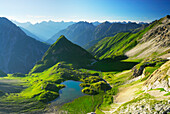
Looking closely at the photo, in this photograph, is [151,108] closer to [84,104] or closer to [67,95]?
[84,104]

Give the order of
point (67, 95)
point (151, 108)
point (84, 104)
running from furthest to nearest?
point (67, 95) → point (84, 104) → point (151, 108)

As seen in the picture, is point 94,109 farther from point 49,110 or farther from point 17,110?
point 17,110

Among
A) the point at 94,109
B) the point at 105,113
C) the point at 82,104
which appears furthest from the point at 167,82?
the point at 82,104

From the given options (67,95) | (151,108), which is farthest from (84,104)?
(151,108)

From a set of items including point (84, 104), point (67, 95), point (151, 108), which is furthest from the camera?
point (67, 95)

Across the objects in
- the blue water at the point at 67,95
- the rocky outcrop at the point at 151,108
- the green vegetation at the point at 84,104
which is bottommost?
the green vegetation at the point at 84,104

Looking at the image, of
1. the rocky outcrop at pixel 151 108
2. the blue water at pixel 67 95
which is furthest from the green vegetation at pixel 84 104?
the rocky outcrop at pixel 151 108

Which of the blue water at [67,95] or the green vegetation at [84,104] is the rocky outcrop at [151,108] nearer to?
the green vegetation at [84,104]

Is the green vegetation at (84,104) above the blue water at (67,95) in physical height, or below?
below

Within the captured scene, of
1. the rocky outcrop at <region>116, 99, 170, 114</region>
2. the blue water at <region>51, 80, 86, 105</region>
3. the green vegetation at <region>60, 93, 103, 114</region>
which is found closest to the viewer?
the rocky outcrop at <region>116, 99, 170, 114</region>

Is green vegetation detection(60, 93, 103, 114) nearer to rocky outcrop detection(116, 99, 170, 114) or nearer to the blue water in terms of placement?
the blue water

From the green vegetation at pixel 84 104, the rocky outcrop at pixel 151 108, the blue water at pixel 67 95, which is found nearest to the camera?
the rocky outcrop at pixel 151 108

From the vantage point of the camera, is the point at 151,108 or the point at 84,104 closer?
the point at 151,108

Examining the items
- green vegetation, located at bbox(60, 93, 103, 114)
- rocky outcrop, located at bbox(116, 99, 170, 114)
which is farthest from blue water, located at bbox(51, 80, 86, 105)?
rocky outcrop, located at bbox(116, 99, 170, 114)
